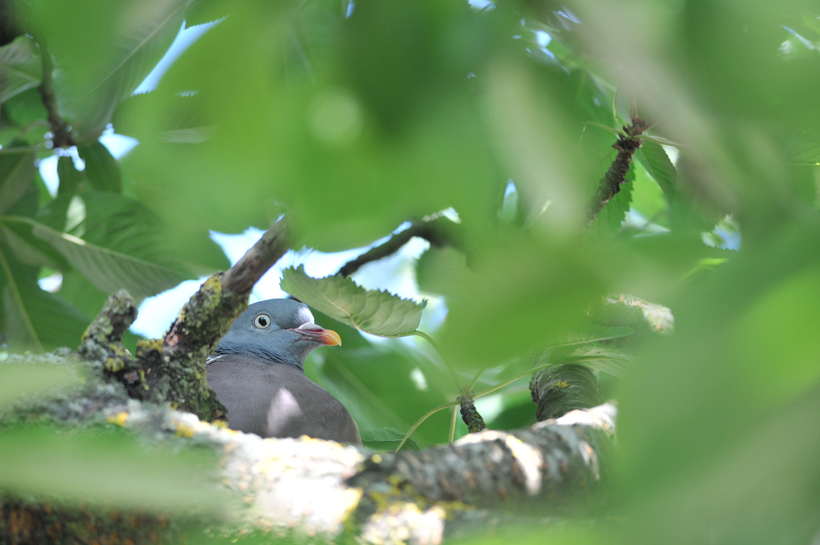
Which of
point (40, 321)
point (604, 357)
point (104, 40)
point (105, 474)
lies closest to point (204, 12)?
point (104, 40)

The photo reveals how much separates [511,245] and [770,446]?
0.26 feet

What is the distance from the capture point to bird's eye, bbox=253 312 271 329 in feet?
6.44

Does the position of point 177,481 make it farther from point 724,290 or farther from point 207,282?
point 724,290

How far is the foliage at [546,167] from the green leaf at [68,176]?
182 centimetres

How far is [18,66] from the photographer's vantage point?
4.58 feet

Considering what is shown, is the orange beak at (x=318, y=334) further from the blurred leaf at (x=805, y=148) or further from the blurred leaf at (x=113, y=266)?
the blurred leaf at (x=805, y=148)

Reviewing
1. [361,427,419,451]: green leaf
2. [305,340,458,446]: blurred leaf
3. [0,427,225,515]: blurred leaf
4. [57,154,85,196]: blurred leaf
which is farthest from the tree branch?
[57,154,85,196]: blurred leaf

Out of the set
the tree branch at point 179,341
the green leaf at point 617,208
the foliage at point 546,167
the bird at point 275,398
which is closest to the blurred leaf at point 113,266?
the bird at point 275,398

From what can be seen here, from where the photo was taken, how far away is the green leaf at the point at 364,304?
1.04 m

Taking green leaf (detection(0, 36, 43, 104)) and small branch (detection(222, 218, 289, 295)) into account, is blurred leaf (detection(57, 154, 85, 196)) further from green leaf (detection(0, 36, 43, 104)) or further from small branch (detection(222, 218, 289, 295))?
small branch (detection(222, 218, 289, 295))

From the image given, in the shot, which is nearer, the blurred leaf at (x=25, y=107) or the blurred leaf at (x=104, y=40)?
the blurred leaf at (x=104, y=40)

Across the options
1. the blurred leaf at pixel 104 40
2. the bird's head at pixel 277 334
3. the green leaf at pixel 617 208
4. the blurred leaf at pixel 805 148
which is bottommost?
the bird's head at pixel 277 334

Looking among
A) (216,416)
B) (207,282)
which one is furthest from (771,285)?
(216,416)

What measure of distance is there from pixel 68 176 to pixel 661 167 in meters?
1.68
